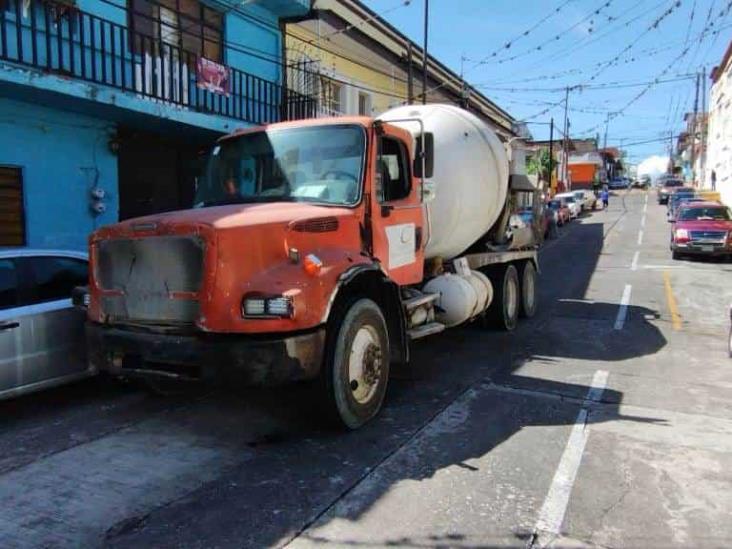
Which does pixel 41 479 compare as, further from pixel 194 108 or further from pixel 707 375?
pixel 194 108

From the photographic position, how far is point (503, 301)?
977 centimetres

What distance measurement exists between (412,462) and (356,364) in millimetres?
1001

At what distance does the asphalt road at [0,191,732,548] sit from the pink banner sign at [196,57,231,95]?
20.7ft

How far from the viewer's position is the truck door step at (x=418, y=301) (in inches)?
250

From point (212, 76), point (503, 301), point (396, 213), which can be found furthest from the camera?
point (212, 76)

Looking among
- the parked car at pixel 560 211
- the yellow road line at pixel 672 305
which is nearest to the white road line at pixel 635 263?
the yellow road line at pixel 672 305

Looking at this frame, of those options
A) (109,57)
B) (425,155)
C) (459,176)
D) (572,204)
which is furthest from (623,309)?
(572,204)

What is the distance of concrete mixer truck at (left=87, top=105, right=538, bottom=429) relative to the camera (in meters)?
4.55

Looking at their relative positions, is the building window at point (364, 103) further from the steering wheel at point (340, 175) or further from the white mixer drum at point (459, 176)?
the steering wheel at point (340, 175)

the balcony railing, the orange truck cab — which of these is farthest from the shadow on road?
the balcony railing

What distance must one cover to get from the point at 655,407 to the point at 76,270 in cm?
583

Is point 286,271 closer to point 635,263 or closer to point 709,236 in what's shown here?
point 635,263

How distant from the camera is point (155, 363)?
193 inches

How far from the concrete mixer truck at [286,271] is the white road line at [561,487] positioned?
1643 mm
